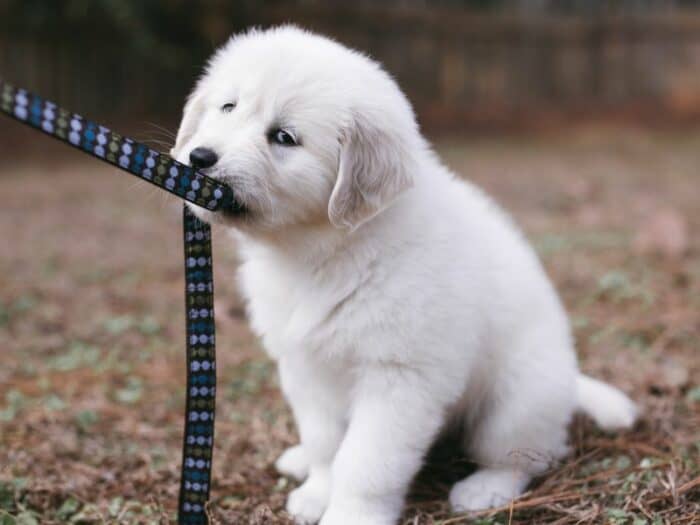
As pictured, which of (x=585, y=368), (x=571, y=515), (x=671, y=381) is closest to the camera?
(x=571, y=515)

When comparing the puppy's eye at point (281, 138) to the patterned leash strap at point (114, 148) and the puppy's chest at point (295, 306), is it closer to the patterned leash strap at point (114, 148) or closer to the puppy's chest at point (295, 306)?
the patterned leash strap at point (114, 148)

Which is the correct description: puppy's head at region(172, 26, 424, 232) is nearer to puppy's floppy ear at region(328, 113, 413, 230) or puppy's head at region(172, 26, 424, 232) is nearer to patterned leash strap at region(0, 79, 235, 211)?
puppy's floppy ear at region(328, 113, 413, 230)

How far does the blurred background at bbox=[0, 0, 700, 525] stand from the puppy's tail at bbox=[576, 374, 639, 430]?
69 mm

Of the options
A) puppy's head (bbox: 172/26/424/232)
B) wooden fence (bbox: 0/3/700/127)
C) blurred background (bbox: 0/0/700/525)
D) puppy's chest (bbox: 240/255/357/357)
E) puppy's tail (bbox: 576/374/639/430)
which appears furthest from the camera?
wooden fence (bbox: 0/3/700/127)

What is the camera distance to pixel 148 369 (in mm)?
4199

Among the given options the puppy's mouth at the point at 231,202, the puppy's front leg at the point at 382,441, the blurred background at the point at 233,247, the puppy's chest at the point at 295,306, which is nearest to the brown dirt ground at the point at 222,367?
the blurred background at the point at 233,247

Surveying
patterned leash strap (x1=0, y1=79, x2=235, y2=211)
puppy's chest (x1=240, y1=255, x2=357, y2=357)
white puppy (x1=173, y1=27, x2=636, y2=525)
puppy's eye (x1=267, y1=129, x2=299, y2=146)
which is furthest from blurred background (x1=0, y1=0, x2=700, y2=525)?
patterned leash strap (x1=0, y1=79, x2=235, y2=211)

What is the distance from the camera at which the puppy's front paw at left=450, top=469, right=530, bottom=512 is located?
273 centimetres

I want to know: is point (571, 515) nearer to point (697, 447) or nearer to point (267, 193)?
point (697, 447)

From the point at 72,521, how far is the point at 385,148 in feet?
5.20

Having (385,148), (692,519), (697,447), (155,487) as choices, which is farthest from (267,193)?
(697,447)

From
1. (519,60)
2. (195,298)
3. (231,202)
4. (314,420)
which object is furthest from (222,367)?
(519,60)

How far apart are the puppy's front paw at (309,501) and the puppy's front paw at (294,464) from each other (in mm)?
168

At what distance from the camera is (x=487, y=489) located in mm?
2791
